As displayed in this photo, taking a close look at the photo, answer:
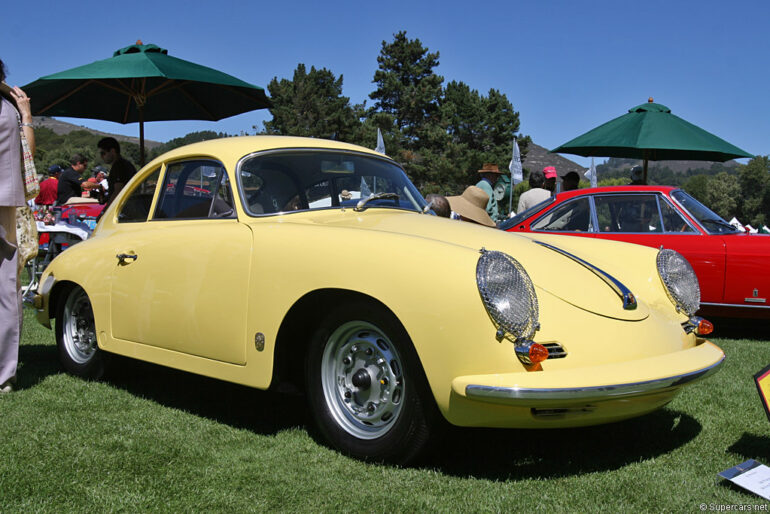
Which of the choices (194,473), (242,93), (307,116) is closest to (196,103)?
(242,93)

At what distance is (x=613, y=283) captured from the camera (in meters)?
3.13

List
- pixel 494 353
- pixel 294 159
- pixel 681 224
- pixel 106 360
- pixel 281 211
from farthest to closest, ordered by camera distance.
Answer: pixel 681 224 → pixel 106 360 → pixel 294 159 → pixel 281 211 → pixel 494 353

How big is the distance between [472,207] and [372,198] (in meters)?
2.34

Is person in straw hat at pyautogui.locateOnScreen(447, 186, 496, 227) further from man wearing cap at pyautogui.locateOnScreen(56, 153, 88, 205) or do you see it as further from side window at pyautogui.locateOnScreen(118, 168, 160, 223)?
man wearing cap at pyautogui.locateOnScreen(56, 153, 88, 205)

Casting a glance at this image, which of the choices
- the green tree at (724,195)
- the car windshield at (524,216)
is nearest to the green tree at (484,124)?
the green tree at (724,195)

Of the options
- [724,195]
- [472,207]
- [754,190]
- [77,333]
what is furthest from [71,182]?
[754,190]

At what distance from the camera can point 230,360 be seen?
318 centimetres

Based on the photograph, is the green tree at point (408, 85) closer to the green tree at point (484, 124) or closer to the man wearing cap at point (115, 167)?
the green tree at point (484, 124)

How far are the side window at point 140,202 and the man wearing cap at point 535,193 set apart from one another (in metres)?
4.80

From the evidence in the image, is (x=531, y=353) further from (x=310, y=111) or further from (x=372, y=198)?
(x=310, y=111)

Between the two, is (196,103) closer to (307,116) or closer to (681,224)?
(681,224)

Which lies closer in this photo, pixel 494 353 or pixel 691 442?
pixel 494 353

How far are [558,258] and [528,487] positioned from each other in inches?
45.9

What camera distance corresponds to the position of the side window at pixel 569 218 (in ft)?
21.0
